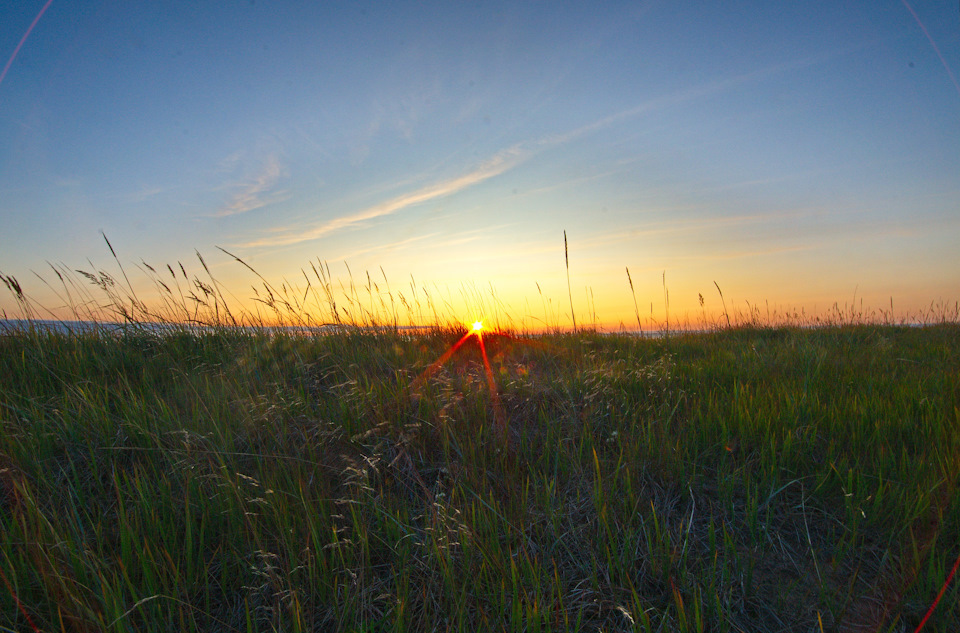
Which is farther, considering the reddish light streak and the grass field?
the reddish light streak

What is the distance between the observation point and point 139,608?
5.48 feet

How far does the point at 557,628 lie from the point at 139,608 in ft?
4.75

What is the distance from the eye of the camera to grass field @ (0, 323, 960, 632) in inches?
66.9

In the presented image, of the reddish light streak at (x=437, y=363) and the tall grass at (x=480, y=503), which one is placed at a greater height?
the reddish light streak at (x=437, y=363)

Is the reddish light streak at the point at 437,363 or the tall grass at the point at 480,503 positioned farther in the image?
the reddish light streak at the point at 437,363

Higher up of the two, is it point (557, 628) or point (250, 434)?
point (250, 434)

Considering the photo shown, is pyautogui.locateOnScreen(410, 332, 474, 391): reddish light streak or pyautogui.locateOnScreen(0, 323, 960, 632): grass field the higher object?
pyautogui.locateOnScreen(410, 332, 474, 391): reddish light streak

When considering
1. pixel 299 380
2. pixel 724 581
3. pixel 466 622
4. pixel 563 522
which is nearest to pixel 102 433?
pixel 299 380

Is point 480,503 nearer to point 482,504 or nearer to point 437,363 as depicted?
point 482,504

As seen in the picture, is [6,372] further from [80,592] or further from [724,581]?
[724,581]

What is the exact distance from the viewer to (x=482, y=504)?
6.85ft

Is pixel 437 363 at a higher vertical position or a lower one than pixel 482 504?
higher

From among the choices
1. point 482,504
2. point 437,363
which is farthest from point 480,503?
point 437,363

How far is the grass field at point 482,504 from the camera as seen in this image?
170cm
